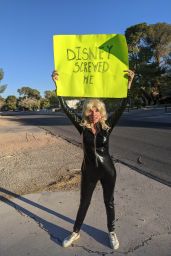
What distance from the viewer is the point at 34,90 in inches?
6786

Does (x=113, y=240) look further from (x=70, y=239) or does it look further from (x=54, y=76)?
(x=54, y=76)

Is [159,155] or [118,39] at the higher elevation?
[118,39]

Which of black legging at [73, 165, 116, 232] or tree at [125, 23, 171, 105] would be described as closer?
black legging at [73, 165, 116, 232]

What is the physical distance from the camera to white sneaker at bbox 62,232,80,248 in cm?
459

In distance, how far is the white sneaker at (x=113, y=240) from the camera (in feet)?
14.6

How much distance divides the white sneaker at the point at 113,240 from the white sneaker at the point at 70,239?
0.40 meters

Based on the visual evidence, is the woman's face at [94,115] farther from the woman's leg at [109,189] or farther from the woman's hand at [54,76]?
the woman's hand at [54,76]

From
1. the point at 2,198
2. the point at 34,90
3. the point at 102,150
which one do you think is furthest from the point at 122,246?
the point at 34,90

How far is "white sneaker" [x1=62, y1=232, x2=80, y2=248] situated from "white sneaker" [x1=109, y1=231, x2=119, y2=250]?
0.40 metres

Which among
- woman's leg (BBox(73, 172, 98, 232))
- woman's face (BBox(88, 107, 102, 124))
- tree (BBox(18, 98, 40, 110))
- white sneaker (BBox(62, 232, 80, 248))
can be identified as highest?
woman's face (BBox(88, 107, 102, 124))

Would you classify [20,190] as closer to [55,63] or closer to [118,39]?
[55,63]

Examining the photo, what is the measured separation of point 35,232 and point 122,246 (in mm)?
1141

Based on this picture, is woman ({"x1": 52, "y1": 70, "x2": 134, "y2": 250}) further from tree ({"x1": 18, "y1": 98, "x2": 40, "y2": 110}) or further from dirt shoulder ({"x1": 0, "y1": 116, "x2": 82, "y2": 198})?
tree ({"x1": 18, "y1": 98, "x2": 40, "y2": 110})

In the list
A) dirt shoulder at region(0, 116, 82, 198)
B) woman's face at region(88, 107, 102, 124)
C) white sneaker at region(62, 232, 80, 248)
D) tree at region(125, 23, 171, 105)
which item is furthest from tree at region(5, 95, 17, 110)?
woman's face at region(88, 107, 102, 124)
